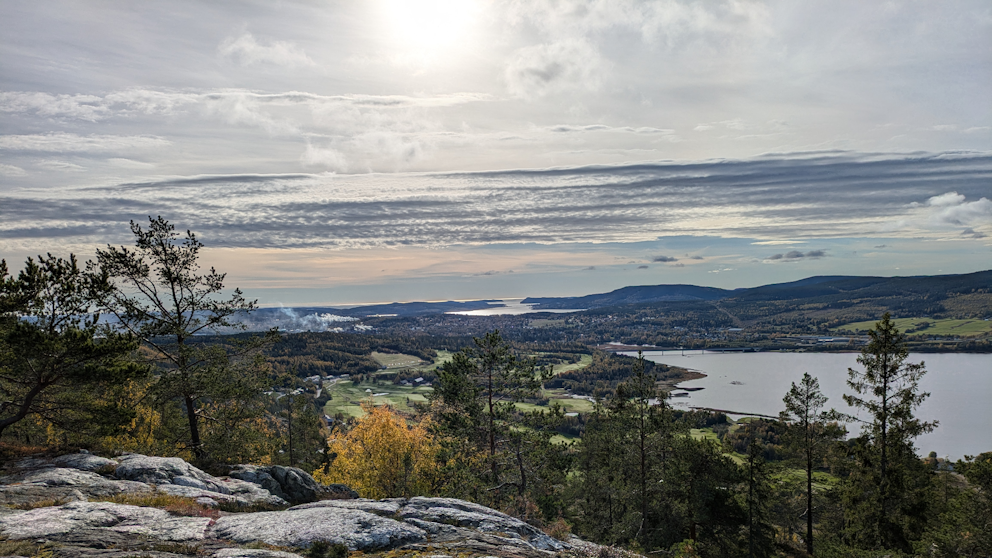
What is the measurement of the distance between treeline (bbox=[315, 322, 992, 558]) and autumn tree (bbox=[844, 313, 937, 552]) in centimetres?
8

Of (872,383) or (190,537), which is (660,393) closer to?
(872,383)

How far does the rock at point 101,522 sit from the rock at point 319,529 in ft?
2.70

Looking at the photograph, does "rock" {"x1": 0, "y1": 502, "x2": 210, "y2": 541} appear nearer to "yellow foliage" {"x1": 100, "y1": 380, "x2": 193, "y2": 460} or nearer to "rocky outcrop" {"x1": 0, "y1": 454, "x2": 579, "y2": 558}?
"rocky outcrop" {"x1": 0, "y1": 454, "x2": 579, "y2": 558}

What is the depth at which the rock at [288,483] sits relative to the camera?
23016mm

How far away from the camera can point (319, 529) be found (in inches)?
538

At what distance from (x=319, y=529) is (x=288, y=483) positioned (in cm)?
1176

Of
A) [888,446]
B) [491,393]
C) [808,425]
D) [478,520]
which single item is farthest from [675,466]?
[478,520]

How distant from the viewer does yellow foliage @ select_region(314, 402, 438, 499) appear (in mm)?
38062

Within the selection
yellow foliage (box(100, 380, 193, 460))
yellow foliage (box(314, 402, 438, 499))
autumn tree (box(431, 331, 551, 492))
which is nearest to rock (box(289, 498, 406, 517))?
autumn tree (box(431, 331, 551, 492))

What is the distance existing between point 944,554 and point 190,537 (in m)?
33.9

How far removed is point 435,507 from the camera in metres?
17.4

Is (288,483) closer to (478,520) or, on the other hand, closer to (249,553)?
(478,520)

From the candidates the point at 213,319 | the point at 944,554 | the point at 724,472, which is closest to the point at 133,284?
the point at 213,319

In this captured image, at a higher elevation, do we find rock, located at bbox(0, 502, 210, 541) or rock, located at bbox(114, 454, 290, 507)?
rock, located at bbox(0, 502, 210, 541)
